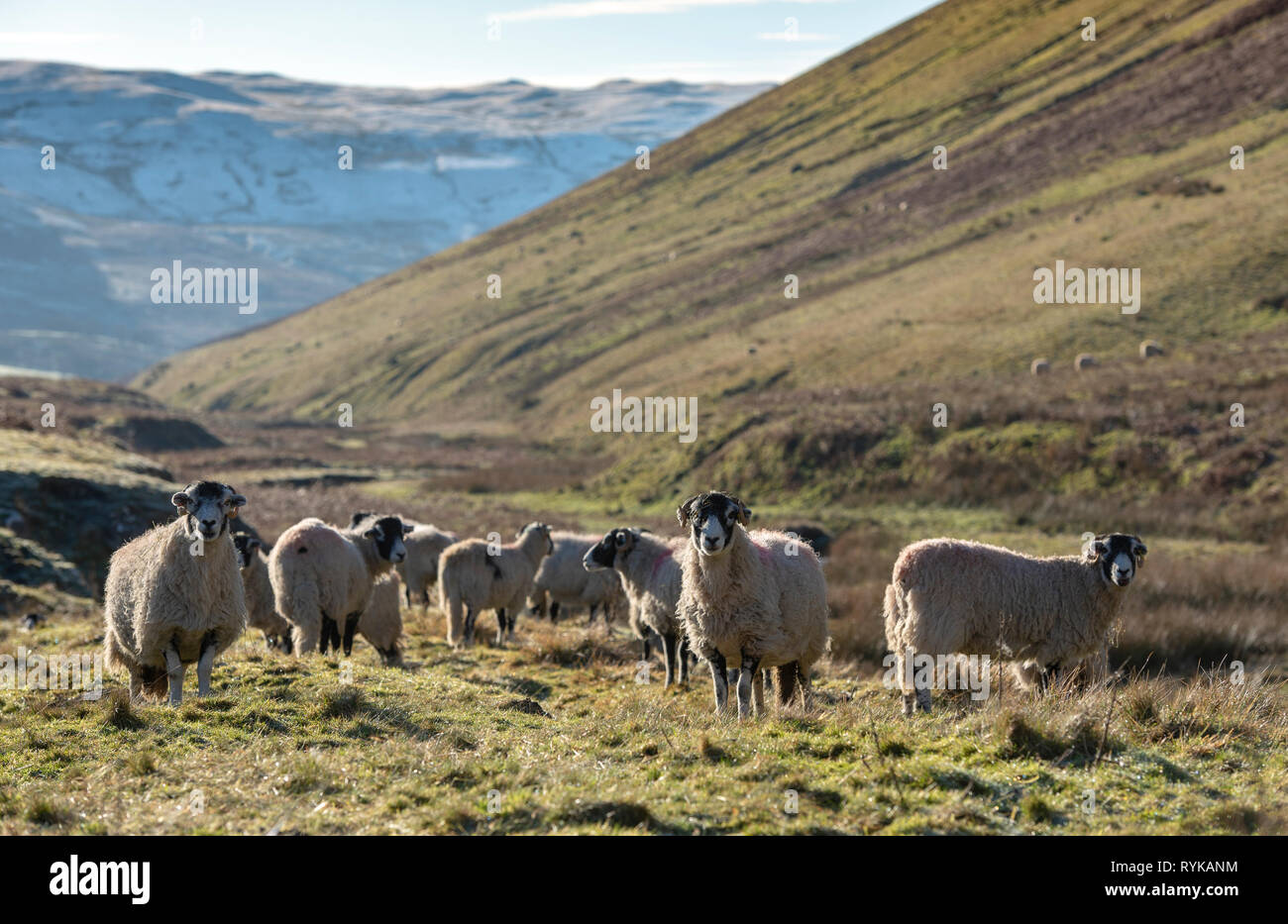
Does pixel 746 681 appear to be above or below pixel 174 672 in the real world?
below

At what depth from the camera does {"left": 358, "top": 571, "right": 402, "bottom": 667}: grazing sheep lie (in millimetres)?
18156

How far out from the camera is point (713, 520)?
1225 centimetres

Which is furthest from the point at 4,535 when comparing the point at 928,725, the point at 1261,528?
the point at 1261,528

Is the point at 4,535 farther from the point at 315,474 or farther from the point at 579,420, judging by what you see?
the point at 579,420

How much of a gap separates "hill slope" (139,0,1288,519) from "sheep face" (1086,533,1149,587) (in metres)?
27.4

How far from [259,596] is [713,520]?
966 cm

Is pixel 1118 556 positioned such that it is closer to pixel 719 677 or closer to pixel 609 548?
pixel 719 677

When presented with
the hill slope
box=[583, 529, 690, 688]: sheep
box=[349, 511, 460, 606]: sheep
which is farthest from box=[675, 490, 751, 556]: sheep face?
the hill slope

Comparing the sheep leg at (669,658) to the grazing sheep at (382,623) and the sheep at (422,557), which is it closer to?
the grazing sheep at (382,623)

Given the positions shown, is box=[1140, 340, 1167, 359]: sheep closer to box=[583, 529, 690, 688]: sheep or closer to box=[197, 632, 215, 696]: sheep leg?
box=[583, 529, 690, 688]: sheep

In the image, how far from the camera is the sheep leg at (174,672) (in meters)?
12.4

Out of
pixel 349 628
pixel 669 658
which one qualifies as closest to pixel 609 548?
pixel 669 658

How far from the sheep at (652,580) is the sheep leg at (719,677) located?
334cm

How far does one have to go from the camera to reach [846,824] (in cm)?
791
